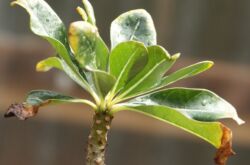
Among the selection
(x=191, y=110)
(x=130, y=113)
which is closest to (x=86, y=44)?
(x=191, y=110)

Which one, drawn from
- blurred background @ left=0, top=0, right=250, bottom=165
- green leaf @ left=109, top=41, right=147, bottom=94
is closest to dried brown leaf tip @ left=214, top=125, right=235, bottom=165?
green leaf @ left=109, top=41, right=147, bottom=94

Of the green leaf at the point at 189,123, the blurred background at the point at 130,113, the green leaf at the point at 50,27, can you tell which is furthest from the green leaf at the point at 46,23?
the blurred background at the point at 130,113

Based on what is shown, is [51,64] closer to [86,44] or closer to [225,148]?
[86,44]

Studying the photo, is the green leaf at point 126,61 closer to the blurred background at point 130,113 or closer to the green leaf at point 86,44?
the green leaf at point 86,44

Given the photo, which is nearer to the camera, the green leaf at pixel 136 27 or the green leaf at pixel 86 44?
the green leaf at pixel 86 44

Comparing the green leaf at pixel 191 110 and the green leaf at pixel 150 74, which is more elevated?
the green leaf at pixel 150 74

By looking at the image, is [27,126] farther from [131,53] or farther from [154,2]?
[131,53]

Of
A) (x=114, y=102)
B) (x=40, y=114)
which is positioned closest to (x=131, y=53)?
(x=114, y=102)
